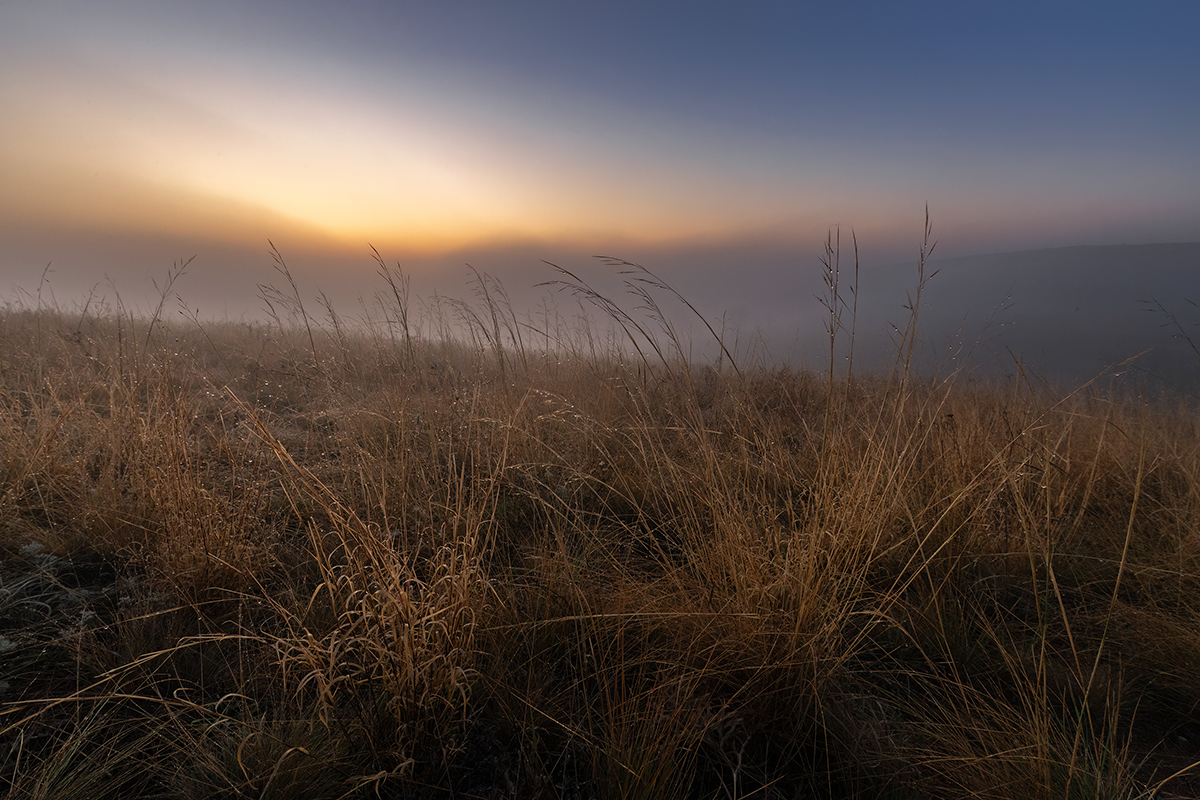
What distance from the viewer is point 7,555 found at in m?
1.71

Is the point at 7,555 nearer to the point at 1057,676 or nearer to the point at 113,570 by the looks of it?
the point at 113,570

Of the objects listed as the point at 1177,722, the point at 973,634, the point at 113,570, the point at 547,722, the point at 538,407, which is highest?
the point at 538,407

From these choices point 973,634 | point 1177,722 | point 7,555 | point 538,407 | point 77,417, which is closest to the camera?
point 1177,722

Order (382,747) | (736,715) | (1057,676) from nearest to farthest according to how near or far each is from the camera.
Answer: (382,747), (736,715), (1057,676)

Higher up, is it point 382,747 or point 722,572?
point 722,572

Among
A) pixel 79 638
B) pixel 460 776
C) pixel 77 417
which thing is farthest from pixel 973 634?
pixel 77 417

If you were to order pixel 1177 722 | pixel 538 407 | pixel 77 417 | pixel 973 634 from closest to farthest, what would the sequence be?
pixel 1177 722 < pixel 973 634 < pixel 77 417 < pixel 538 407

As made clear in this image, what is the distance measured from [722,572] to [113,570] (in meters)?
2.11

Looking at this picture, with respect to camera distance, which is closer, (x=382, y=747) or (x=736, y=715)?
(x=382, y=747)

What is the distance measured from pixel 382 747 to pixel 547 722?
0.35 metres

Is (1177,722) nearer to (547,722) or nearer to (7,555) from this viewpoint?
(547,722)

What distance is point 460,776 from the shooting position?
40.3 inches

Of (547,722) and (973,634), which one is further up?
(547,722)

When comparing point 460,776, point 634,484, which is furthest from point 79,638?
point 634,484
